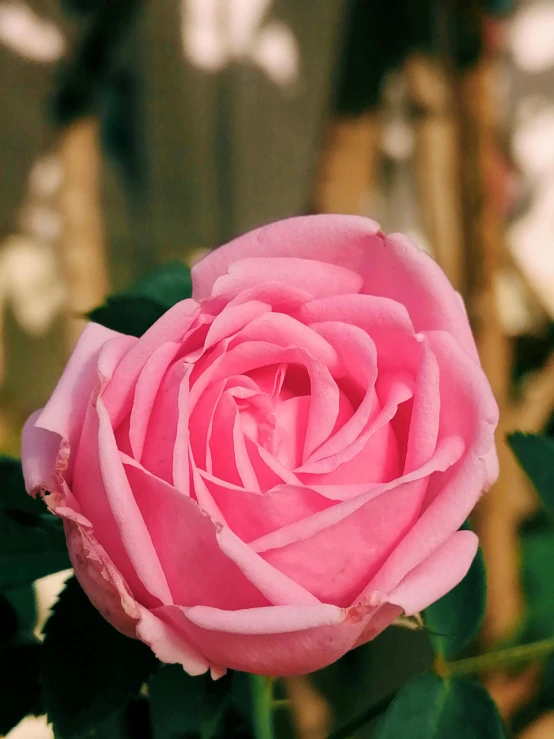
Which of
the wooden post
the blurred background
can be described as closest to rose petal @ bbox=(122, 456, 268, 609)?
the blurred background

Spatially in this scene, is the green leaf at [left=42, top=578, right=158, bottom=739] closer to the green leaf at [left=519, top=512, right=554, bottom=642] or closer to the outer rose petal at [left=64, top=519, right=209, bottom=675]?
the outer rose petal at [left=64, top=519, right=209, bottom=675]

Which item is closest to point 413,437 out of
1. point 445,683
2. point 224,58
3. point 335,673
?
point 445,683

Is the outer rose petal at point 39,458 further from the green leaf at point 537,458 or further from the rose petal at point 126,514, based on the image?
the green leaf at point 537,458

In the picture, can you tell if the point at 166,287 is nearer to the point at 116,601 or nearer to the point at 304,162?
the point at 116,601

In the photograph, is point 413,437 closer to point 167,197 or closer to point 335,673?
point 335,673

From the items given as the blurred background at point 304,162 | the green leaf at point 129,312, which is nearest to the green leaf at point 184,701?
the green leaf at point 129,312

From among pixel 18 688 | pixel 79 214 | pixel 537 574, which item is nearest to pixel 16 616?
pixel 18 688

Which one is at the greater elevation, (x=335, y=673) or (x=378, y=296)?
(x=378, y=296)
